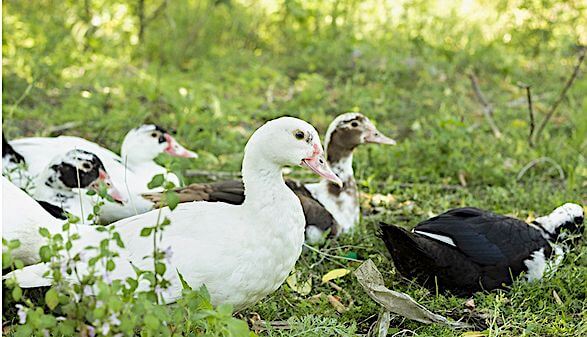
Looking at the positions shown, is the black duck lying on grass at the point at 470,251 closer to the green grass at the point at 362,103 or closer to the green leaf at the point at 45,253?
the green grass at the point at 362,103

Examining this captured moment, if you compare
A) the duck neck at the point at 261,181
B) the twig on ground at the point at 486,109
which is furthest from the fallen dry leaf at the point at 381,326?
the twig on ground at the point at 486,109

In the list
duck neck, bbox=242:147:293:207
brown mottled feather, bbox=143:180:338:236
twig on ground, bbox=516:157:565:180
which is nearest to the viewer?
duck neck, bbox=242:147:293:207

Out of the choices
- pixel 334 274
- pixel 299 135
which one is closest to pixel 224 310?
pixel 299 135

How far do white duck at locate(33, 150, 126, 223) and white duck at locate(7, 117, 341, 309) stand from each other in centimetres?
107

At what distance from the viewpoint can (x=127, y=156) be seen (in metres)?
5.68

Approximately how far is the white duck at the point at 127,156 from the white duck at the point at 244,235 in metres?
1.11

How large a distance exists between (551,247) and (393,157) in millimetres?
1989

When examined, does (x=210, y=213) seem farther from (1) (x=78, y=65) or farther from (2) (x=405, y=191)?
(1) (x=78, y=65)

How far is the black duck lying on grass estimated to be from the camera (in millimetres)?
4125

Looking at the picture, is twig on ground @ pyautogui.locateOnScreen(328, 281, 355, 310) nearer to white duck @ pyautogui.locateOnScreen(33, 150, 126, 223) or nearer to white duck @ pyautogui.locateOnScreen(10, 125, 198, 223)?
white duck @ pyautogui.locateOnScreen(10, 125, 198, 223)

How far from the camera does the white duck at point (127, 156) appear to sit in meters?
4.95

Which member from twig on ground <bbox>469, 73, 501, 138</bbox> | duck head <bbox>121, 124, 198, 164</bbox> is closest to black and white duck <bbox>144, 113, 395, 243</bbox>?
duck head <bbox>121, 124, 198, 164</bbox>

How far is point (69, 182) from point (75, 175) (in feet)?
0.18

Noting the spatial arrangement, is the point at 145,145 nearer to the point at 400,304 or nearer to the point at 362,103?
the point at 362,103
